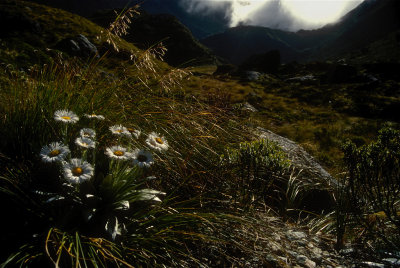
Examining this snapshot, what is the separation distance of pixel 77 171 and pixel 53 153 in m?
0.22

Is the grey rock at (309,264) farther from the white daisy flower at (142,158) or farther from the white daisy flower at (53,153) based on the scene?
the white daisy flower at (53,153)

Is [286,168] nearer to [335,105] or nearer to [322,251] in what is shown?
[322,251]

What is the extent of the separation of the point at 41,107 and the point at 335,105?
21.1 meters

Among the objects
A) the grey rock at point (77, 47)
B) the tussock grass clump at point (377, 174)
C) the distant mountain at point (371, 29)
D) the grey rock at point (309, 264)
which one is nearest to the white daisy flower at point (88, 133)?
the grey rock at point (309, 264)

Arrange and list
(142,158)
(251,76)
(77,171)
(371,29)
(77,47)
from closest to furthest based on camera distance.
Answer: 1. (77,171)
2. (142,158)
3. (77,47)
4. (251,76)
5. (371,29)

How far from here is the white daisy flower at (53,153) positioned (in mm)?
1619

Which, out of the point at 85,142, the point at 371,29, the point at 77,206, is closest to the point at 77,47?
the point at 85,142

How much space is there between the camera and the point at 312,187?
3.79m

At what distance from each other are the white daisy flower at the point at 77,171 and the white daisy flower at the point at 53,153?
64 mm

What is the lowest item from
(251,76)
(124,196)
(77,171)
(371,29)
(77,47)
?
(77,47)

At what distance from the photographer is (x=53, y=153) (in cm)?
169

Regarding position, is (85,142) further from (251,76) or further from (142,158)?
(251,76)

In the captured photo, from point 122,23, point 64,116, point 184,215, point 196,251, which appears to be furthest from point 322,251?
point 122,23

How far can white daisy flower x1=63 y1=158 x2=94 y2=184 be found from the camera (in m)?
1.57
